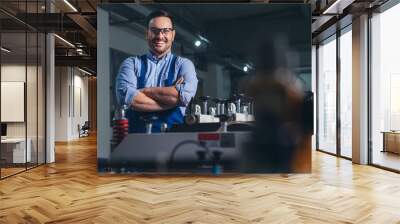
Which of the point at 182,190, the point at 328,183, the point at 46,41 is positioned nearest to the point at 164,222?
the point at 182,190

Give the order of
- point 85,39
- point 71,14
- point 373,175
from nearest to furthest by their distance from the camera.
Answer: point 373,175, point 71,14, point 85,39

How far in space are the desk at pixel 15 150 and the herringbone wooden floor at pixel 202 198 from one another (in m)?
0.75

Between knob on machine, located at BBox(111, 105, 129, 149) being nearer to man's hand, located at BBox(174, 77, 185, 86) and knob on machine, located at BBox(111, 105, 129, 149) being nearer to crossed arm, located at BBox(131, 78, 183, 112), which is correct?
crossed arm, located at BBox(131, 78, 183, 112)

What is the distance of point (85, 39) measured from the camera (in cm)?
1272

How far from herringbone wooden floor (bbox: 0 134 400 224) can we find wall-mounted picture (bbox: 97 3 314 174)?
0.42m

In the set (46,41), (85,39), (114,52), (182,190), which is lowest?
(182,190)

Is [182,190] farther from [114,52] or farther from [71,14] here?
[71,14]

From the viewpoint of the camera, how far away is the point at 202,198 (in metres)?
4.77

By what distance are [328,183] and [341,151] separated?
153 inches

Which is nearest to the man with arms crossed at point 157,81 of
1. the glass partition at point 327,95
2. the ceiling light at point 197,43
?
the ceiling light at point 197,43

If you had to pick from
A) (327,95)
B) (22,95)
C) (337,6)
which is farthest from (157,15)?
(327,95)

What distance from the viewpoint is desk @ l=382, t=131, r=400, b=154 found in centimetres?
785

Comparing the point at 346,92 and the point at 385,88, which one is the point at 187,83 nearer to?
the point at 385,88

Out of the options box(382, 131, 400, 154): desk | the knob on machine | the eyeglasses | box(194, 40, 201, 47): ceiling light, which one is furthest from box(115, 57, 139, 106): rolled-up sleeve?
box(382, 131, 400, 154): desk
